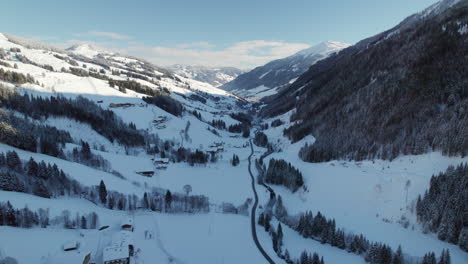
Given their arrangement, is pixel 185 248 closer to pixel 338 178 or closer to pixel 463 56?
pixel 338 178

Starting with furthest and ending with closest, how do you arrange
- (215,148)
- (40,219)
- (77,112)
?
(215,148) < (77,112) < (40,219)

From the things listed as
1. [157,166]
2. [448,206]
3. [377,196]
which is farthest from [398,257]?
[157,166]

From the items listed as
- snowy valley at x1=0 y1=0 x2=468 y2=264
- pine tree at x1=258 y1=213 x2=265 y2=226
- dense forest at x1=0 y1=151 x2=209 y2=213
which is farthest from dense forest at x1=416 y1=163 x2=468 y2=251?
dense forest at x1=0 y1=151 x2=209 y2=213

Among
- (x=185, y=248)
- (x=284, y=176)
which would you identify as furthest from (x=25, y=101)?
(x=284, y=176)

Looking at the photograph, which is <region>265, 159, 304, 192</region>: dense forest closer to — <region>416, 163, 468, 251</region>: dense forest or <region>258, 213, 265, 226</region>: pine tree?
<region>258, 213, 265, 226</region>: pine tree

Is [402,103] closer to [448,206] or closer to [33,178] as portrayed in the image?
[448,206]

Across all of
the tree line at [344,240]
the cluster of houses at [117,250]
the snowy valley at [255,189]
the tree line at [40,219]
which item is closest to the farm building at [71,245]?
the cluster of houses at [117,250]

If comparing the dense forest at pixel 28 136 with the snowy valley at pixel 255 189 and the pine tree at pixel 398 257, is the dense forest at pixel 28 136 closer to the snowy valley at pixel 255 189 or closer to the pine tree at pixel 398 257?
the snowy valley at pixel 255 189
